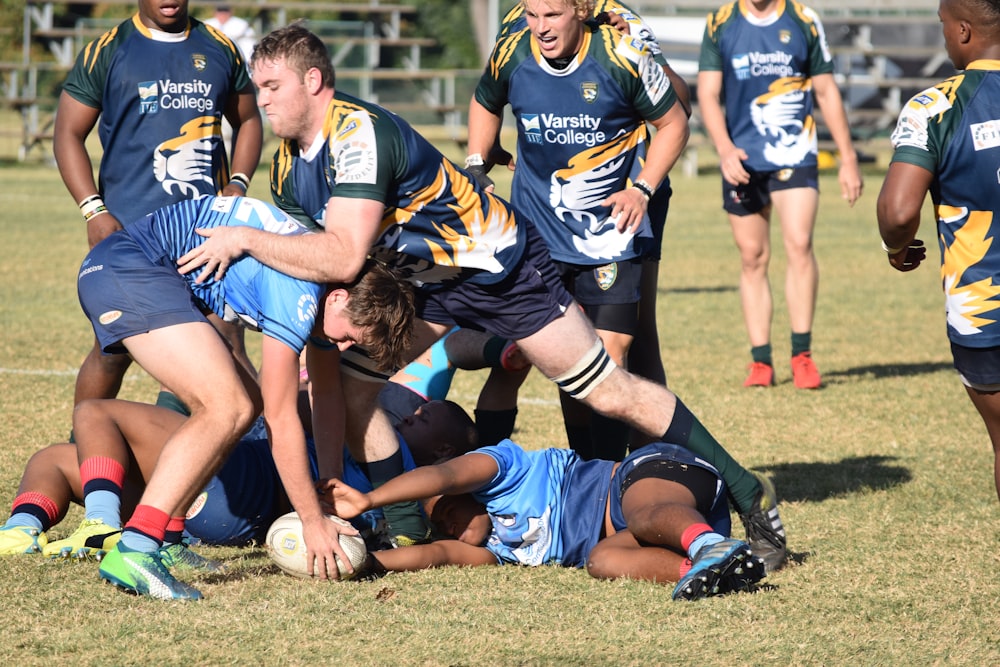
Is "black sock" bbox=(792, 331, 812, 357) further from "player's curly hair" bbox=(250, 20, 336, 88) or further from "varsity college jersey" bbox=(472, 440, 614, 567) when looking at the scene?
"player's curly hair" bbox=(250, 20, 336, 88)

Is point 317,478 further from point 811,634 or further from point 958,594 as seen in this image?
point 958,594

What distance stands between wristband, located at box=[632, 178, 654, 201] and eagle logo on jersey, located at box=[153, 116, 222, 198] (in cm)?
207

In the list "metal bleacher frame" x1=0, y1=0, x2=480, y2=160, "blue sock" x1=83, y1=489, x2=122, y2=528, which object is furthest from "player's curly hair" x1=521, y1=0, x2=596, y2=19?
"metal bleacher frame" x1=0, y1=0, x2=480, y2=160

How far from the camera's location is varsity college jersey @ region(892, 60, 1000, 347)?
4.20 metres

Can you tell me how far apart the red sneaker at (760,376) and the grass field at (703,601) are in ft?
0.29

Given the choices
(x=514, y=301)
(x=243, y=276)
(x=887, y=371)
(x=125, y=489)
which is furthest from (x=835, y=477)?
(x=125, y=489)

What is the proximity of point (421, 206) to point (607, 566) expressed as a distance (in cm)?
145

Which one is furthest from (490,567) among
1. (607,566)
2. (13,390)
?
(13,390)

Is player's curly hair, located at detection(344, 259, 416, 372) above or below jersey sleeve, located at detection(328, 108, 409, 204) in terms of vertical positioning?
below

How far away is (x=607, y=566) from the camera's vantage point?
4.55m

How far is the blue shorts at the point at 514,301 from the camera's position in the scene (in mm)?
4945

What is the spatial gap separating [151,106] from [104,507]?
2201 millimetres

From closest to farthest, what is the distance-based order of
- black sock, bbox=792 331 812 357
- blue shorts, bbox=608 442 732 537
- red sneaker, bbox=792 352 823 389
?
1. blue shorts, bbox=608 442 732 537
2. red sneaker, bbox=792 352 823 389
3. black sock, bbox=792 331 812 357

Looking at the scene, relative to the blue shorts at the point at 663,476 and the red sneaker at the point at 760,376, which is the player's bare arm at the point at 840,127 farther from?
the blue shorts at the point at 663,476
